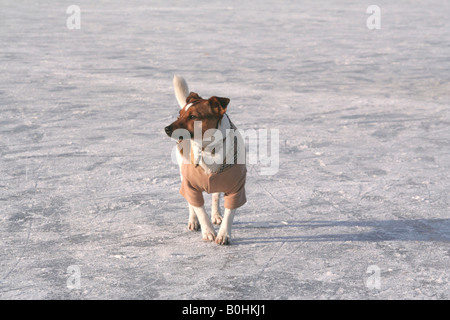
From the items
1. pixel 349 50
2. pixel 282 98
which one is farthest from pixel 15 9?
pixel 282 98

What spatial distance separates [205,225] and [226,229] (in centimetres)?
15

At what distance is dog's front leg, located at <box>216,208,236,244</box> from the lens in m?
4.38

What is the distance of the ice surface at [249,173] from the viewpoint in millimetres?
4070

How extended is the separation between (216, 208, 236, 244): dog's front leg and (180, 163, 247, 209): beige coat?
0.28 feet

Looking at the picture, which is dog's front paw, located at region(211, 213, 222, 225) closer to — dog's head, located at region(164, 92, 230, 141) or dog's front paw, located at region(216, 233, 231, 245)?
dog's front paw, located at region(216, 233, 231, 245)

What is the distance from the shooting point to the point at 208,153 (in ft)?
13.3

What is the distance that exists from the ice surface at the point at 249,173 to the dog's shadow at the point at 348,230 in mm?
17

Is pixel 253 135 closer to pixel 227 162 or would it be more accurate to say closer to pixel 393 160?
pixel 393 160

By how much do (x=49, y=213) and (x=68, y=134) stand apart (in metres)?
2.42

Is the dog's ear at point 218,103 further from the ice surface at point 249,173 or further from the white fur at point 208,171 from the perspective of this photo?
the ice surface at point 249,173

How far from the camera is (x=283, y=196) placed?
18.1 ft
